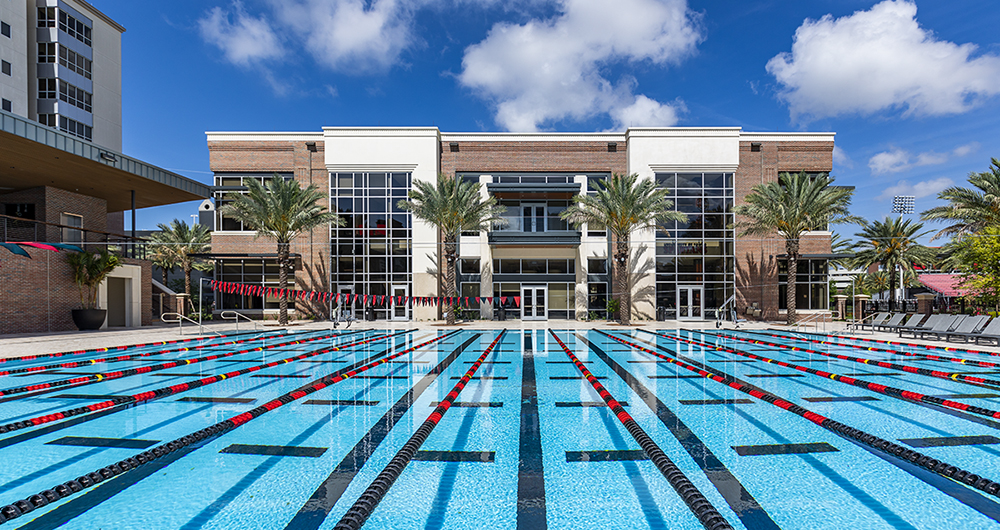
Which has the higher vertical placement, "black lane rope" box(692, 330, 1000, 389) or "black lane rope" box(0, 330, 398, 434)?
"black lane rope" box(0, 330, 398, 434)

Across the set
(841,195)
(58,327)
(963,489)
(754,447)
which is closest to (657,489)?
(754,447)

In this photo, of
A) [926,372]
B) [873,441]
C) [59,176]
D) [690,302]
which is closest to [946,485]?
[873,441]

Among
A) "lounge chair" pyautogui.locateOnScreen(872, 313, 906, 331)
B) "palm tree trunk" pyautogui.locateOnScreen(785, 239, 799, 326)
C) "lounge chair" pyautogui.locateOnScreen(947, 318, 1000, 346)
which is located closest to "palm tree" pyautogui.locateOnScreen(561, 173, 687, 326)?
"palm tree trunk" pyautogui.locateOnScreen(785, 239, 799, 326)

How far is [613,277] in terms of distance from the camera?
97.9 feet

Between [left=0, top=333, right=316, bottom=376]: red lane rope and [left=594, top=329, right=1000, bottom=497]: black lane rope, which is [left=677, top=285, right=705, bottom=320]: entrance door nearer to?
[left=594, top=329, right=1000, bottom=497]: black lane rope

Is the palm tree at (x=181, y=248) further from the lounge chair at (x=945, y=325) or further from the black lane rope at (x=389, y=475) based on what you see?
the lounge chair at (x=945, y=325)

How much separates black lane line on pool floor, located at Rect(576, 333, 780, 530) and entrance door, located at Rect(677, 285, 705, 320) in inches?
926

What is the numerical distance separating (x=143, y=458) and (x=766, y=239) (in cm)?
3310

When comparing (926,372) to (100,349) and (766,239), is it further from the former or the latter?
(766,239)

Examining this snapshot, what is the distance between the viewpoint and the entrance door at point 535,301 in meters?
29.8

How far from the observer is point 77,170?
59.3 feet

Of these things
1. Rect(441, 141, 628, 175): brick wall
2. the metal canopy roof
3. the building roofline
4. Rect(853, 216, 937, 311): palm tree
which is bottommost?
Rect(853, 216, 937, 311): palm tree

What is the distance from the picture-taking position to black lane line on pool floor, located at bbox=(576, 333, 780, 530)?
148 inches

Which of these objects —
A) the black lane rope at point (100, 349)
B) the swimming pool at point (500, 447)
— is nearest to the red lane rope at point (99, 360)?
the swimming pool at point (500, 447)
